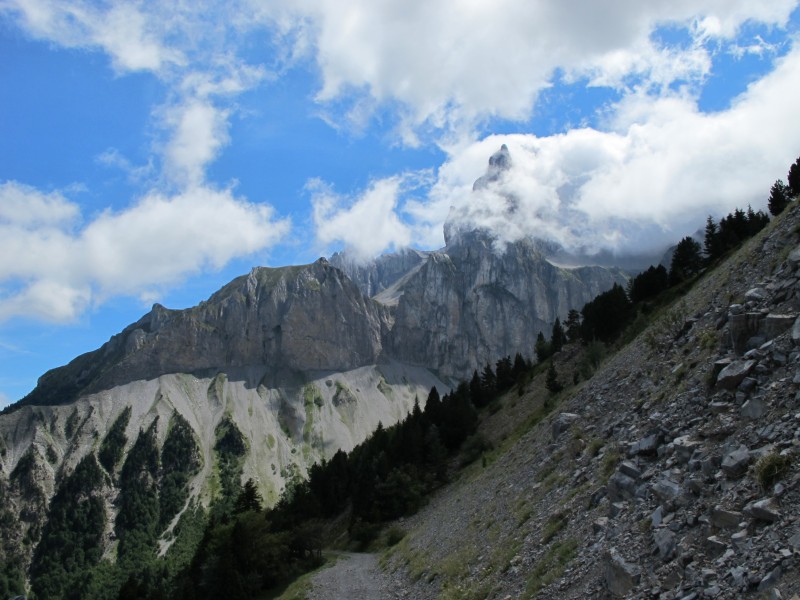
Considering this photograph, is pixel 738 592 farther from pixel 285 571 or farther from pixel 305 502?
pixel 305 502

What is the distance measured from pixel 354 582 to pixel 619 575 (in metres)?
31.3

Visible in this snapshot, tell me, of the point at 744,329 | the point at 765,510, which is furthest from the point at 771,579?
the point at 744,329

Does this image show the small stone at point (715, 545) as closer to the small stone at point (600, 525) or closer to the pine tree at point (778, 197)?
the small stone at point (600, 525)

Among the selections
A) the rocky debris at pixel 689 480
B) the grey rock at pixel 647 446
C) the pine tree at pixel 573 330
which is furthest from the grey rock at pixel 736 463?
the pine tree at pixel 573 330

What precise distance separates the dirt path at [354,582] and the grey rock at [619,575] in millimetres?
19026

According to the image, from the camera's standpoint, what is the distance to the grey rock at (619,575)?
1214cm

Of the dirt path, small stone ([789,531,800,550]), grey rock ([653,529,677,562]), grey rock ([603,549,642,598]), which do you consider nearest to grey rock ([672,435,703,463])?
grey rock ([653,529,677,562])

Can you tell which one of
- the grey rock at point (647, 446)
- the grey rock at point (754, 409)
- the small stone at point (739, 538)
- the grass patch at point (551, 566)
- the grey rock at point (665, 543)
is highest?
the grey rock at point (754, 409)

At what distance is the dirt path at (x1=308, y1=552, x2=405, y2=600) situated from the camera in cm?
3363

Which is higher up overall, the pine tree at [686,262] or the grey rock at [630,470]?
the pine tree at [686,262]

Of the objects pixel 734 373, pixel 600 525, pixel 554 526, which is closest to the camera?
pixel 600 525

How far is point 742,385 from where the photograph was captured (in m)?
15.4

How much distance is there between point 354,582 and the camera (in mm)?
39438

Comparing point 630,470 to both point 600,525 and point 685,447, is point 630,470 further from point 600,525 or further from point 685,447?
point 685,447
